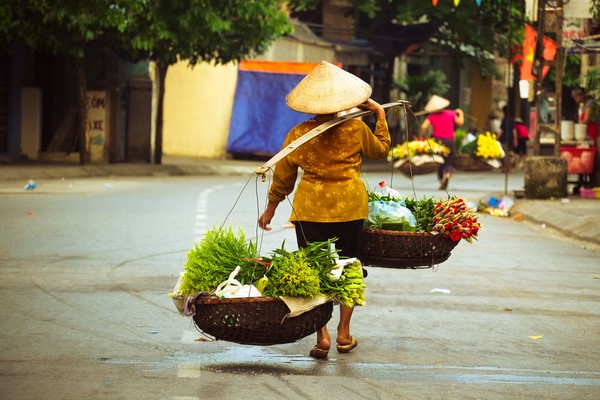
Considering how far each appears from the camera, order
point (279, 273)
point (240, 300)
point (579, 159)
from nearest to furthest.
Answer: point (240, 300)
point (279, 273)
point (579, 159)

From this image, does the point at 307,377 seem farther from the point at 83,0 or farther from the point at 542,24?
the point at 83,0

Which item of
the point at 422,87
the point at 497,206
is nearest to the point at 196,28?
the point at 497,206

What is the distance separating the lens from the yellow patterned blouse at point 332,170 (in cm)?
788

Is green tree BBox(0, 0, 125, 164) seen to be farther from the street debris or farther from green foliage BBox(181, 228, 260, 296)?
green foliage BBox(181, 228, 260, 296)

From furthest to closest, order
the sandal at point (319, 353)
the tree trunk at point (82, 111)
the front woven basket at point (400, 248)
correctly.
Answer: the tree trunk at point (82, 111) → the front woven basket at point (400, 248) → the sandal at point (319, 353)

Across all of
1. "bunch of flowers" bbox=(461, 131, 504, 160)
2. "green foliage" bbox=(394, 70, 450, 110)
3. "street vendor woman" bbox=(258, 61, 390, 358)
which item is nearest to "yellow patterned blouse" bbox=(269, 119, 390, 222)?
"street vendor woman" bbox=(258, 61, 390, 358)

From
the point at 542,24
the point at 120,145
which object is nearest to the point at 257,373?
the point at 542,24

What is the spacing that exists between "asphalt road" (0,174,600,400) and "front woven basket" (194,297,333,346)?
20cm

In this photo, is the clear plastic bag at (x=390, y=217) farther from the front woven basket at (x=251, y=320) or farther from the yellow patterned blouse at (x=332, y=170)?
the front woven basket at (x=251, y=320)

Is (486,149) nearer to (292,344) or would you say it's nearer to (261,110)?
(261,110)

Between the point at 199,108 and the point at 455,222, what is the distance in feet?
101

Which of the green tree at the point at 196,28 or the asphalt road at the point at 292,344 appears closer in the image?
the asphalt road at the point at 292,344

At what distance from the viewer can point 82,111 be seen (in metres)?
29.1

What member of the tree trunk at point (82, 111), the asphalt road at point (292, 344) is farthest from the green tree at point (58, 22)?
the asphalt road at point (292, 344)
